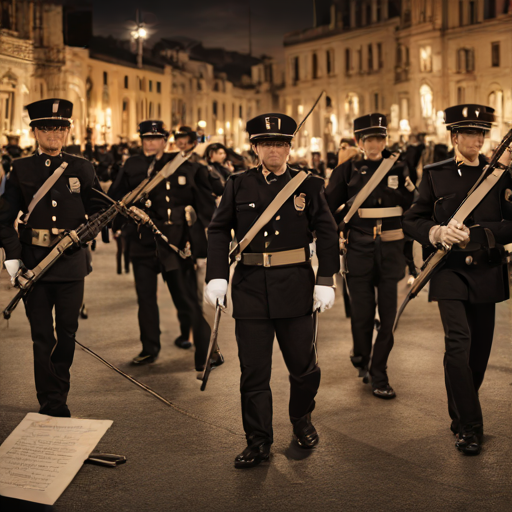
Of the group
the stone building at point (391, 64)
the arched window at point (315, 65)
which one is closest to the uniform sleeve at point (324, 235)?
the stone building at point (391, 64)

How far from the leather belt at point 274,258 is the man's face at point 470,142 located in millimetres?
1137

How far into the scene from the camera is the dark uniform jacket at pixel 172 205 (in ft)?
22.0

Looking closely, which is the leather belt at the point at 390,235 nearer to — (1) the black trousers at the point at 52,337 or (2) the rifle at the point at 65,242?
(2) the rifle at the point at 65,242

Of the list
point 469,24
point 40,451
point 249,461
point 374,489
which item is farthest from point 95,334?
point 469,24

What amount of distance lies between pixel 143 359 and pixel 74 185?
1.93 meters

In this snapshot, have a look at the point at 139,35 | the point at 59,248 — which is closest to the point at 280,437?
the point at 59,248

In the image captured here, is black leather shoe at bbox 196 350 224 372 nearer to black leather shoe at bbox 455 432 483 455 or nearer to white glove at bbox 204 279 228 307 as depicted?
white glove at bbox 204 279 228 307

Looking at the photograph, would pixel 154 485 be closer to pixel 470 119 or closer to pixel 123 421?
pixel 123 421

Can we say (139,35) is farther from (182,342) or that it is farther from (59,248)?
(59,248)

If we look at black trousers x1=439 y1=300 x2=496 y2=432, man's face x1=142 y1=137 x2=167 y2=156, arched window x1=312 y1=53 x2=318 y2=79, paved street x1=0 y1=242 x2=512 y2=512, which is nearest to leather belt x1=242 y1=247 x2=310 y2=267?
black trousers x1=439 y1=300 x2=496 y2=432

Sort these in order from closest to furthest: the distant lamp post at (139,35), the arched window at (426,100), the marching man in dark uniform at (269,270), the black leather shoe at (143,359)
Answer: the marching man in dark uniform at (269,270), the black leather shoe at (143,359), the distant lamp post at (139,35), the arched window at (426,100)

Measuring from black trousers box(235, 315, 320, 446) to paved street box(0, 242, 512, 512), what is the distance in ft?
0.74

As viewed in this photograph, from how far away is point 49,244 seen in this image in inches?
201

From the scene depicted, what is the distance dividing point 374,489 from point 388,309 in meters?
2.10
